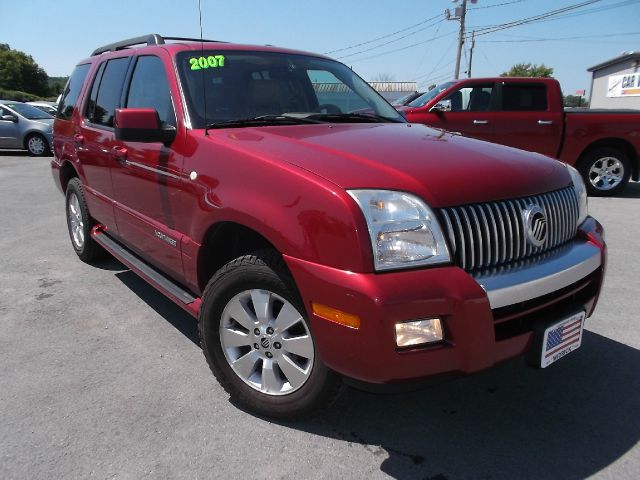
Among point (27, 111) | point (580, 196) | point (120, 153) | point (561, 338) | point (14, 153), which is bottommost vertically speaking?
point (14, 153)

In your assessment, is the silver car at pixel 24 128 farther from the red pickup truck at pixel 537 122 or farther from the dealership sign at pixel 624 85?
the dealership sign at pixel 624 85

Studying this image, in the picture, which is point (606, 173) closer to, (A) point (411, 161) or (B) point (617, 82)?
(A) point (411, 161)

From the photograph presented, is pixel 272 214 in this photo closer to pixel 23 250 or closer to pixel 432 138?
pixel 432 138

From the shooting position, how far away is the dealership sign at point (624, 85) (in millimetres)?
31797

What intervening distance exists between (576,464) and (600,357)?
1.13 m

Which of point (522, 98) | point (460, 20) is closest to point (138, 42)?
point (522, 98)

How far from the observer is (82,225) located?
4.77m

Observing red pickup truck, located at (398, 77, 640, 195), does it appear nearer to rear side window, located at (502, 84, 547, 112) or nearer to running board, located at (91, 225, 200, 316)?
rear side window, located at (502, 84, 547, 112)

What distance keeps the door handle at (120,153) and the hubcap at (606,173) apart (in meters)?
7.80

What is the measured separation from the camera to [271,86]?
128 inches

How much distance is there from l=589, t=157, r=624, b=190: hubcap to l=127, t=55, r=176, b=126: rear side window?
7663 mm

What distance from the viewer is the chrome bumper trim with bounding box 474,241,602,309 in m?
2.02

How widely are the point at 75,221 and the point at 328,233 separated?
392cm

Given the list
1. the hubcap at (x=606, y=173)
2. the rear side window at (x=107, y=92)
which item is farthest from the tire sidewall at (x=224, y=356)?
the hubcap at (x=606, y=173)
